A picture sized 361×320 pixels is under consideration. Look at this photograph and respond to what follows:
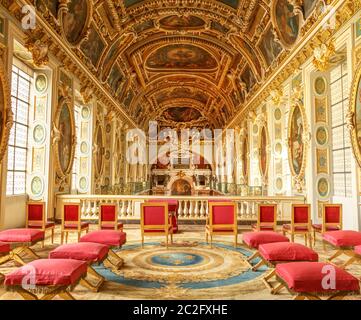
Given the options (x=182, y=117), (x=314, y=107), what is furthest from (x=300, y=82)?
(x=182, y=117)

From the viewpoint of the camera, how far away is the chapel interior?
4633mm

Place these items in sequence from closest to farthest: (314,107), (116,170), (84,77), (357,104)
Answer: (357,104) < (314,107) < (84,77) < (116,170)

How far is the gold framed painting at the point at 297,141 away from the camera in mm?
10430

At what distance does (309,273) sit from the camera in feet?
11.1

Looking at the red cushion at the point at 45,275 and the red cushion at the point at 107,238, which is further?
the red cushion at the point at 107,238

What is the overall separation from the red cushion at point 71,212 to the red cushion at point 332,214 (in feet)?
19.8

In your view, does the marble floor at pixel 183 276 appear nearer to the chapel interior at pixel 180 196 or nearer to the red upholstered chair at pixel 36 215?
the chapel interior at pixel 180 196

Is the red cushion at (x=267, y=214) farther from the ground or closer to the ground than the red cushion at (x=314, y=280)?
farther from the ground

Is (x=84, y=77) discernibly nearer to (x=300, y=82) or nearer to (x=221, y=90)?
(x=300, y=82)

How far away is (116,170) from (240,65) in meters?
9.88

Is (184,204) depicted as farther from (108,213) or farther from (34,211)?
(34,211)

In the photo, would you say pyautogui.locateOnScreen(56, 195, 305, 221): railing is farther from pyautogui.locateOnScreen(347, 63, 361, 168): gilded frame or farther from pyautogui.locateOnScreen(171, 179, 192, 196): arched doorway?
pyautogui.locateOnScreen(171, 179, 192, 196): arched doorway

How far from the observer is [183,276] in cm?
501

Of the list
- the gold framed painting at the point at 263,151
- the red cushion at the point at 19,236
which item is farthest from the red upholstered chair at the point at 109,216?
the gold framed painting at the point at 263,151
